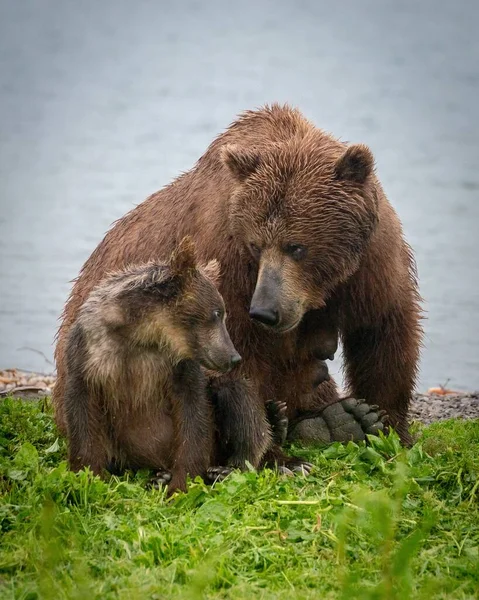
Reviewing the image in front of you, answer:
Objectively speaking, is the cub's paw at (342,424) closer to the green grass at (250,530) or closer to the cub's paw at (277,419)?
the cub's paw at (277,419)

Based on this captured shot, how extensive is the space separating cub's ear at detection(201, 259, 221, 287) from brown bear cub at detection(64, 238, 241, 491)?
9 centimetres

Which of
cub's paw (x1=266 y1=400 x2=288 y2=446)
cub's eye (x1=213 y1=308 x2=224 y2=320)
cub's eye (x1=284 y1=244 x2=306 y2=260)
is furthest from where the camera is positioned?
cub's paw (x1=266 y1=400 x2=288 y2=446)

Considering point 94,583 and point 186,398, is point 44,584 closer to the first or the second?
point 94,583

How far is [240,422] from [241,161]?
65.0 inches

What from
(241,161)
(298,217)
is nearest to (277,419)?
(298,217)

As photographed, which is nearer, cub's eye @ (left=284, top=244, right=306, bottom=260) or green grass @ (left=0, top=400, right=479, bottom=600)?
green grass @ (left=0, top=400, right=479, bottom=600)

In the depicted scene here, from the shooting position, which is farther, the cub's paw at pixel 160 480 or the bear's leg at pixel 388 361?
the bear's leg at pixel 388 361

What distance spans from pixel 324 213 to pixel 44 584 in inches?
125

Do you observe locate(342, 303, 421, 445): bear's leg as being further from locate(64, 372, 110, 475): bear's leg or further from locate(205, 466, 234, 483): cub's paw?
locate(64, 372, 110, 475): bear's leg

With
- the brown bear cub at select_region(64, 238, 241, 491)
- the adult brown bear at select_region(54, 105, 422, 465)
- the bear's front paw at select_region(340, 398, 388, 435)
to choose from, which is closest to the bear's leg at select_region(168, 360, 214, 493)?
the brown bear cub at select_region(64, 238, 241, 491)

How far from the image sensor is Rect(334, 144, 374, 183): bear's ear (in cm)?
691

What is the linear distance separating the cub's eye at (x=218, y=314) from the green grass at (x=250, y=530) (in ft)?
3.16

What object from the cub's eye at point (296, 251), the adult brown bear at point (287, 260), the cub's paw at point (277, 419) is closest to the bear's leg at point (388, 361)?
the adult brown bear at point (287, 260)

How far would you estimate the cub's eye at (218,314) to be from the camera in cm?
670
